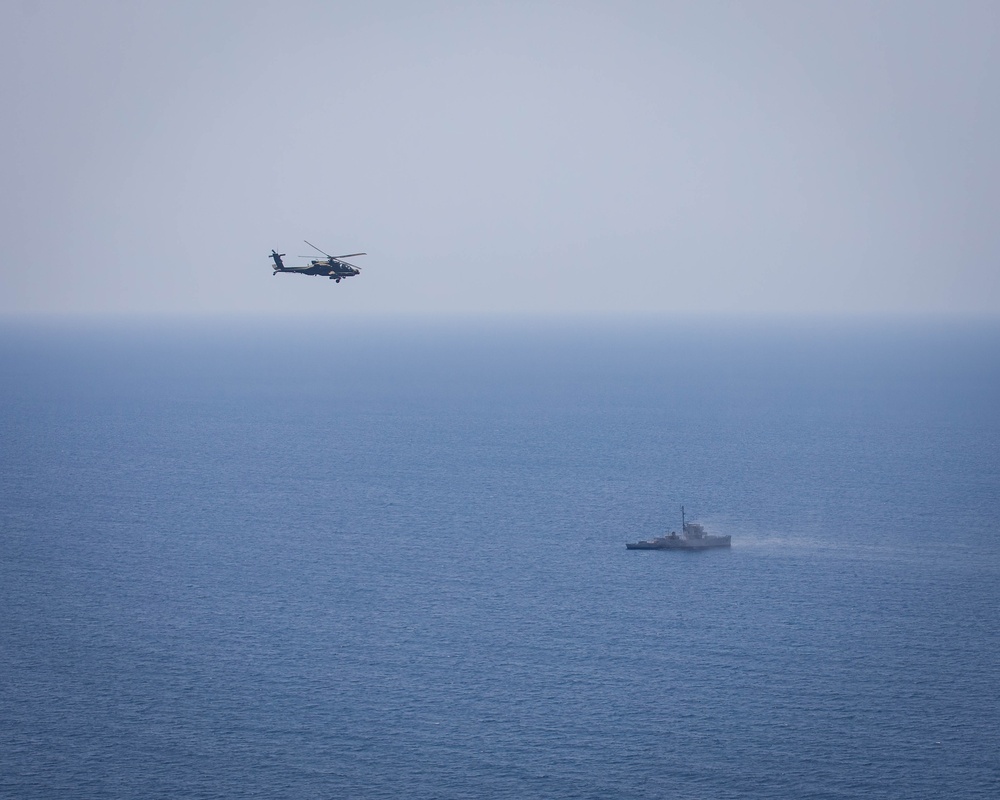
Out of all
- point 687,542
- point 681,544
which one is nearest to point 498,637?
point 681,544

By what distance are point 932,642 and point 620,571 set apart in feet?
101

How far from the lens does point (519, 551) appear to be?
395 feet

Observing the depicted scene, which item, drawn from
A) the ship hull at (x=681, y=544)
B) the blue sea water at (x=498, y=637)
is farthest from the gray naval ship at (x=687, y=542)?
the blue sea water at (x=498, y=637)

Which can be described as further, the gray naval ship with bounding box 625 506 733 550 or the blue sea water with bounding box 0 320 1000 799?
the gray naval ship with bounding box 625 506 733 550

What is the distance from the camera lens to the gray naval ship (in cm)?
12188

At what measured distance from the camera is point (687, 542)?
122062 mm

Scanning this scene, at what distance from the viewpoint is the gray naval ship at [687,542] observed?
12188 cm

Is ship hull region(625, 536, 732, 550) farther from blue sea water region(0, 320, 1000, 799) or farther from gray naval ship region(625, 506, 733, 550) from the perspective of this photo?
blue sea water region(0, 320, 1000, 799)

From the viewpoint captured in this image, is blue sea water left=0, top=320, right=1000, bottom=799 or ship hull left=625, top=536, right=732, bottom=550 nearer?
blue sea water left=0, top=320, right=1000, bottom=799

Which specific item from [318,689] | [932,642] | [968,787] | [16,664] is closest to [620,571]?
[932,642]

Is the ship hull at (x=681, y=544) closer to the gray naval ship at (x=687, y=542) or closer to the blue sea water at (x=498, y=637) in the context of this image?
the gray naval ship at (x=687, y=542)

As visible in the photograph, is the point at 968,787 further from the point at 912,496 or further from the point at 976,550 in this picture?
the point at 912,496

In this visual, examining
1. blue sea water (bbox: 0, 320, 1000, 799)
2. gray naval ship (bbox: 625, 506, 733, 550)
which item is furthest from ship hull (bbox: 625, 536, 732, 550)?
blue sea water (bbox: 0, 320, 1000, 799)

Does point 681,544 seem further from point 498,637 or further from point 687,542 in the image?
point 498,637
